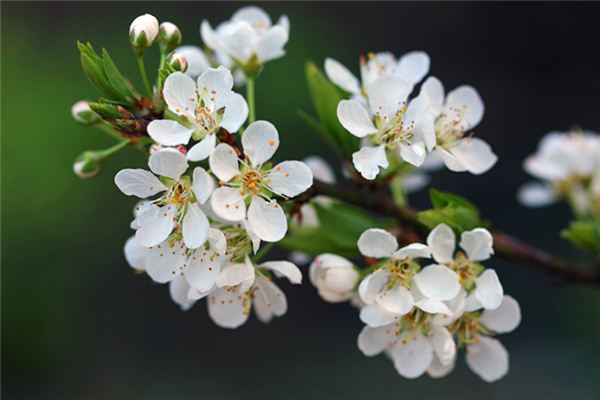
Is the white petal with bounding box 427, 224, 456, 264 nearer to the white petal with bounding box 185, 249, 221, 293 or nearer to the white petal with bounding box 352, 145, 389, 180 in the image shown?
the white petal with bounding box 352, 145, 389, 180

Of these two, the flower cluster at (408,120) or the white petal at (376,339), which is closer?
the flower cluster at (408,120)

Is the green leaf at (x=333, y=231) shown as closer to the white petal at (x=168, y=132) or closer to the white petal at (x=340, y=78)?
the white petal at (x=340, y=78)

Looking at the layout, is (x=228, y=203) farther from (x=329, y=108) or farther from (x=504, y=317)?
(x=504, y=317)

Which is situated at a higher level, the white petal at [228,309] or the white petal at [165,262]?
the white petal at [165,262]

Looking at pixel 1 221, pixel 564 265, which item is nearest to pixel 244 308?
pixel 564 265

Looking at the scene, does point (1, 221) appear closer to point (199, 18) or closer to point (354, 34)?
point (199, 18)

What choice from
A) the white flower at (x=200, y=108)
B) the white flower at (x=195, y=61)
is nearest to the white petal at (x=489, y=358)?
the white flower at (x=200, y=108)
